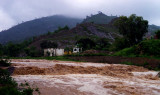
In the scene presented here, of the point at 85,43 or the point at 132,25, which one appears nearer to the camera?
the point at 132,25

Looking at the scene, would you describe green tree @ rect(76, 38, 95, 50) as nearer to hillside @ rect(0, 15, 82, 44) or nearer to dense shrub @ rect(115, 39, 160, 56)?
dense shrub @ rect(115, 39, 160, 56)

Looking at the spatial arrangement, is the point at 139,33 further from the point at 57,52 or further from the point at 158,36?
the point at 57,52

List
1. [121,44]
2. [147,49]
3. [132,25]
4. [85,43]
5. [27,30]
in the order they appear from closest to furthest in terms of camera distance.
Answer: [147,49] < [132,25] < [121,44] < [85,43] < [27,30]

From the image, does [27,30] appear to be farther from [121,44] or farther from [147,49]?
[147,49]

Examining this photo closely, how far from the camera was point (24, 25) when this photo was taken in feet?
607

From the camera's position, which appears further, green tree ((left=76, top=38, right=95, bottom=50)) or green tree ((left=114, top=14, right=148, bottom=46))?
green tree ((left=76, top=38, right=95, bottom=50))

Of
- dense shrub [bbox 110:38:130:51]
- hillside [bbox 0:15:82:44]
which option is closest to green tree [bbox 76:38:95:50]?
dense shrub [bbox 110:38:130:51]

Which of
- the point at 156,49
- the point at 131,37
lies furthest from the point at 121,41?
the point at 156,49

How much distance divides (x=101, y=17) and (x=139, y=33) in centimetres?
13472

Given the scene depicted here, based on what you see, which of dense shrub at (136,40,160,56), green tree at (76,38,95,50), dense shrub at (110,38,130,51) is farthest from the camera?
green tree at (76,38,95,50)

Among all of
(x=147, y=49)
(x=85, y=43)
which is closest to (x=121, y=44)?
(x=147, y=49)

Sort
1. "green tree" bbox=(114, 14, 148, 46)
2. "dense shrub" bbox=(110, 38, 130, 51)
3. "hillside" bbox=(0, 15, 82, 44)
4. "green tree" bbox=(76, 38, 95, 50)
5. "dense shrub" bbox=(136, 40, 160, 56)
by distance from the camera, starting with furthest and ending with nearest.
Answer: "hillside" bbox=(0, 15, 82, 44)
"green tree" bbox=(76, 38, 95, 50)
"dense shrub" bbox=(110, 38, 130, 51)
"green tree" bbox=(114, 14, 148, 46)
"dense shrub" bbox=(136, 40, 160, 56)

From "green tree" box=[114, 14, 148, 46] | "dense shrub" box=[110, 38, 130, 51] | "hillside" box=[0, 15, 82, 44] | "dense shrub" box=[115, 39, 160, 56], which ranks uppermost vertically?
"hillside" box=[0, 15, 82, 44]

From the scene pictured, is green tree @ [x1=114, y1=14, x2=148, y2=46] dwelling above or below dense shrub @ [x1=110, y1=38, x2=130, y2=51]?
above
